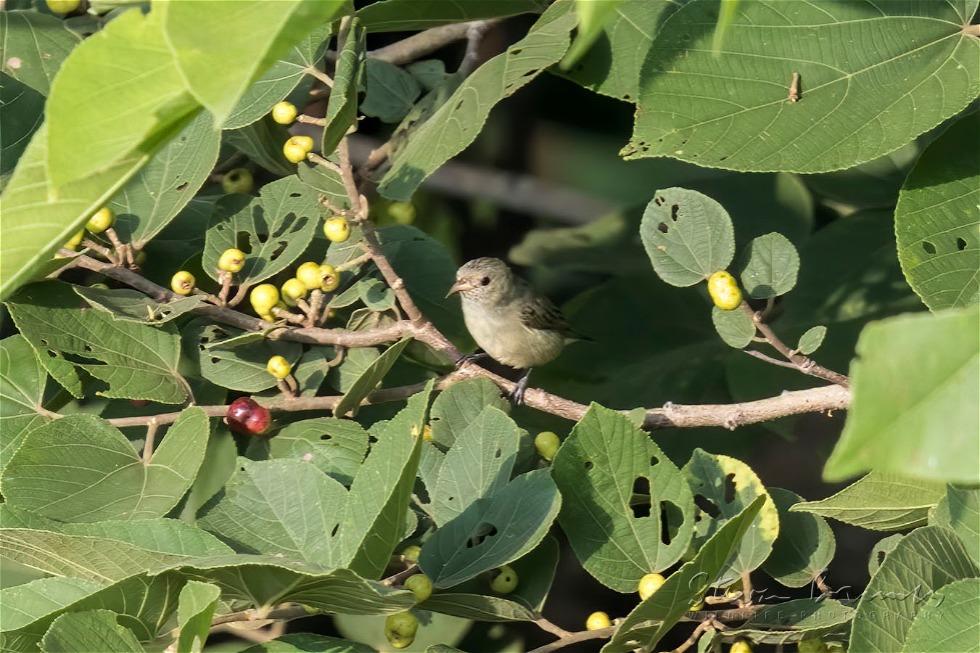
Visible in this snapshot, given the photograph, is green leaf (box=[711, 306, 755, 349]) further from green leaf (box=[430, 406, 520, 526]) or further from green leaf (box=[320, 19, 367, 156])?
green leaf (box=[320, 19, 367, 156])

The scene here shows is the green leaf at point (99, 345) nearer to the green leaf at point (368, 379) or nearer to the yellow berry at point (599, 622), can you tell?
the green leaf at point (368, 379)

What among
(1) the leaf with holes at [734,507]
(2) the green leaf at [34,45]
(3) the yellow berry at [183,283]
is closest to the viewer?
(1) the leaf with holes at [734,507]

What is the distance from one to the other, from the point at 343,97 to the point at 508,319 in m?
3.02

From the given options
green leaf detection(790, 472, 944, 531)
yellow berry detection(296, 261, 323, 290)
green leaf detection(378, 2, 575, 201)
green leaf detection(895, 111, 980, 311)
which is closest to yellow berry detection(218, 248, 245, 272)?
yellow berry detection(296, 261, 323, 290)

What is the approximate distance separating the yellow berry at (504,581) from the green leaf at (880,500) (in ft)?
2.13

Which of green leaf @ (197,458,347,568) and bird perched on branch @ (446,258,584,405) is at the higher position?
green leaf @ (197,458,347,568)

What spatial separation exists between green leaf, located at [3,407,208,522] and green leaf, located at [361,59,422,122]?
1336mm

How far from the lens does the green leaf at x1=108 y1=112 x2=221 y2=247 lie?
2.78 meters

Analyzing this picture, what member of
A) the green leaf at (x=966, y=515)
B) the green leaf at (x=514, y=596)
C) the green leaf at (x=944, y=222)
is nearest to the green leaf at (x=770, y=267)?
the green leaf at (x=944, y=222)

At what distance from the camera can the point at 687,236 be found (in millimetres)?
2516

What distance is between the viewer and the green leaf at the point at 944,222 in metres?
2.36

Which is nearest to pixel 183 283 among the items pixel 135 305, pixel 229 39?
pixel 135 305

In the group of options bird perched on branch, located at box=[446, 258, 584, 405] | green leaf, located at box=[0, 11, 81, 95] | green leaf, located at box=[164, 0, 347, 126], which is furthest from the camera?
bird perched on branch, located at box=[446, 258, 584, 405]

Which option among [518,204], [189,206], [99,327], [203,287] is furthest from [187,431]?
[518,204]
